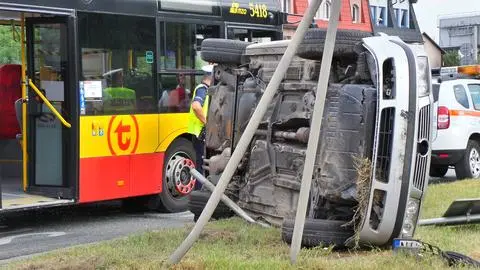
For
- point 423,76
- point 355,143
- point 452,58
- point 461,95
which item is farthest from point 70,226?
point 452,58

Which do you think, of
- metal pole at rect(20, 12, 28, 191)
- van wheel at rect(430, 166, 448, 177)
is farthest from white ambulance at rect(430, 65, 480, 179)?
metal pole at rect(20, 12, 28, 191)

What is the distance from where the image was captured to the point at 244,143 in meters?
4.76

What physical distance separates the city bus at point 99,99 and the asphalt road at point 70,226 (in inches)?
14.6

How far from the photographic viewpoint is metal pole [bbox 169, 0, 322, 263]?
466cm

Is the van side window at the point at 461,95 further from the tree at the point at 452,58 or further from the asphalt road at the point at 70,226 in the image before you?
the tree at the point at 452,58

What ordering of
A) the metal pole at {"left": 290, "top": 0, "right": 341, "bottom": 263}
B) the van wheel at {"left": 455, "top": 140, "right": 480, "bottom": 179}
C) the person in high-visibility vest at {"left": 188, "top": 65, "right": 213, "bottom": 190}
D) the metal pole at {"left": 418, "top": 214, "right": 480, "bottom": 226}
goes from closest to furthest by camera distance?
the metal pole at {"left": 290, "top": 0, "right": 341, "bottom": 263} < the metal pole at {"left": 418, "top": 214, "right": 480, "bottom": 226} < the person in high-visibility vest at {"left": 188, "top": 65, "right": 213, "bottom": 190} < the van wheel at {"left": 455, "top": 140, "right": 480, "bottom": 179}

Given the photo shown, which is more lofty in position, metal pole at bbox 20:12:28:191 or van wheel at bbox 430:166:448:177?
metal pole at bbox 20:12:28:191

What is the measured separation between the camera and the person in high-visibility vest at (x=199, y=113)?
32.1 ft

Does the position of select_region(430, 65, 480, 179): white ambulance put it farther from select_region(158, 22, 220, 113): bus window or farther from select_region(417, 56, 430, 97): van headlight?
select_region(417, 56, 430, 97): van headlight

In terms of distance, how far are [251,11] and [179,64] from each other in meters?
1.76

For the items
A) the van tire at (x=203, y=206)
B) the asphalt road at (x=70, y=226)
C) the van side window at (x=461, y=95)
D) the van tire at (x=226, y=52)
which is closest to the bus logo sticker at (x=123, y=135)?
the asphalt road at (x=70, y=226)

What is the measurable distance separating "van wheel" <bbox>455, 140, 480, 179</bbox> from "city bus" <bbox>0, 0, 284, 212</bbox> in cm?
582

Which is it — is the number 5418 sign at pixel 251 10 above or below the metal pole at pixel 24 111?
above

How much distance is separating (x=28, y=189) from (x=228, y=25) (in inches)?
147
